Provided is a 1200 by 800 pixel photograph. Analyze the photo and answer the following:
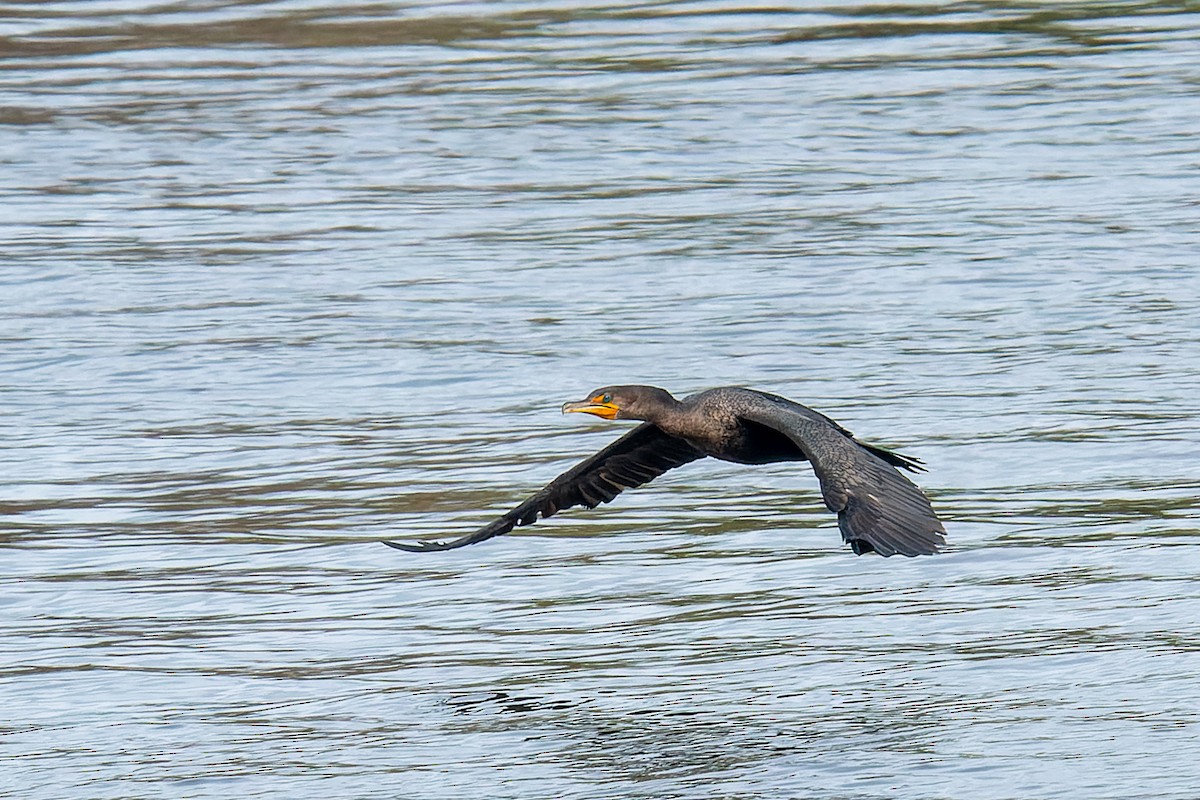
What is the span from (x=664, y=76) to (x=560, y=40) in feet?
6.67

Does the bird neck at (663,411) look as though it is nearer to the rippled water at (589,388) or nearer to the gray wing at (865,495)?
the gray wing at (865,495)

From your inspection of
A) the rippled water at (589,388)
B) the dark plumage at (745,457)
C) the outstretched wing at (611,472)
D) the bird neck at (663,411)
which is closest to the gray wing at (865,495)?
the dark plumage at (745,457)

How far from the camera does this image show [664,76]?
20.8 meters

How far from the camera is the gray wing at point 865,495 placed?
7.52m

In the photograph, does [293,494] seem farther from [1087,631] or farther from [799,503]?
[1087,631]

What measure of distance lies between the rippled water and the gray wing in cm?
64

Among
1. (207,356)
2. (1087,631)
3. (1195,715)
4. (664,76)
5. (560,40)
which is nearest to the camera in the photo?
(1195,715)

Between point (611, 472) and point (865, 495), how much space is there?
1735 millimetres

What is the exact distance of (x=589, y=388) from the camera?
40.9 ft

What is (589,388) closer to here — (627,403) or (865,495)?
(627,403)

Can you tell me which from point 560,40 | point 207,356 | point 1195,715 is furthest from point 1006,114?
point 1195,715

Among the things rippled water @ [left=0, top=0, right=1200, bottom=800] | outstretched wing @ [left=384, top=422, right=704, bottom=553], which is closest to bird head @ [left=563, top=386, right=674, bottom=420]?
outstretched wing @ [left=384, top=422, right=704, bottom=553]

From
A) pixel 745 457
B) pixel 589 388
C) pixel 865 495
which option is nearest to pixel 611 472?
pixel 745 457

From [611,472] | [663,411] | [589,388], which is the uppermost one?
[663,411]
